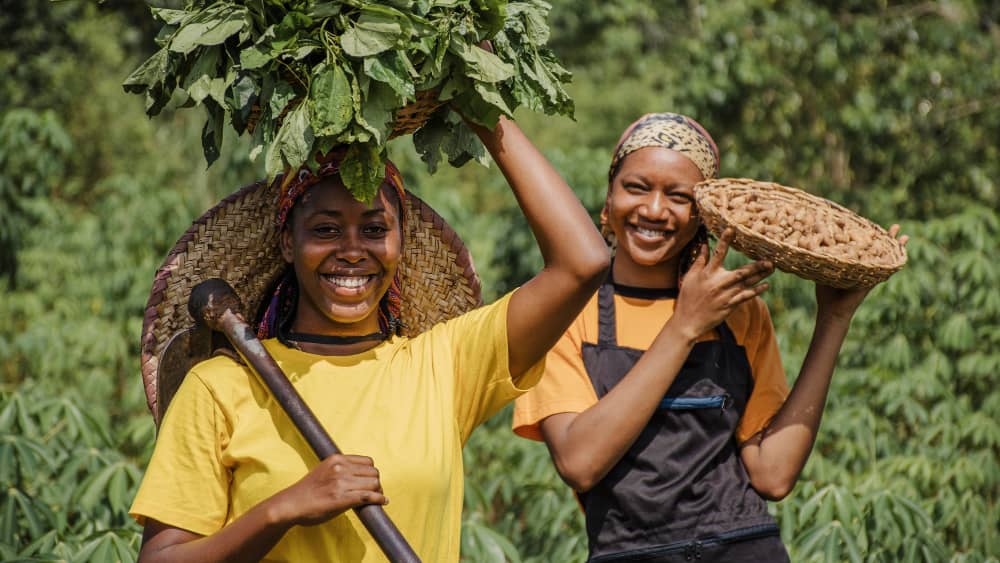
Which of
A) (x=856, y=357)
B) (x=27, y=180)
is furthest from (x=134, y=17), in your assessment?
(x=856, y=357)

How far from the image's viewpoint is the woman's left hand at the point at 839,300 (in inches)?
101

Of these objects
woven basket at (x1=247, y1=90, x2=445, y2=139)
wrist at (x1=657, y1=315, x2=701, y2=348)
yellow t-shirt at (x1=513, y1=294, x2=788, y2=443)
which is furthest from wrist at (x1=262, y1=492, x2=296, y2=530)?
wrist at (x1=657, y1=315, x2=701, y2=348)

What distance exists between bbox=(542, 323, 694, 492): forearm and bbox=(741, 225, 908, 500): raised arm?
0.93 ft

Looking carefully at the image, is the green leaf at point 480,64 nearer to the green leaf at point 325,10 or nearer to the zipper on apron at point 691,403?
the green leaf at point 325,10

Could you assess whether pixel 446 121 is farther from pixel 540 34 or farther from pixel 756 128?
pixel 756 128

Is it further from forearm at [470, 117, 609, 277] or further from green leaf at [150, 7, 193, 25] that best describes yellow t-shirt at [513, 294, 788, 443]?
green leaf at [150, 7, 193, 25]

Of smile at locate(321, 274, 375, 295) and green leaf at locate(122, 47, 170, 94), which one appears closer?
green leaf at locate(122, 47, 170, 94)

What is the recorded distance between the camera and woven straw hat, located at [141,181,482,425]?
2312mm

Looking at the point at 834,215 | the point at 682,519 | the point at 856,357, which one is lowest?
the point at 856,357

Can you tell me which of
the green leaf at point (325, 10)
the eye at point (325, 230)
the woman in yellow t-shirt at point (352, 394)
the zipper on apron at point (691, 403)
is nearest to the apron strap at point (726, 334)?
the zipper on apron at point (691, 403)

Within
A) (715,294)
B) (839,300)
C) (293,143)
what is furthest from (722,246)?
(293,143)

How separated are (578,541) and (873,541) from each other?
803mm

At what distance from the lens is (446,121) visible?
2.09 meters

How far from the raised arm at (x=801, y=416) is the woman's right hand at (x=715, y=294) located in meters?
0.18
